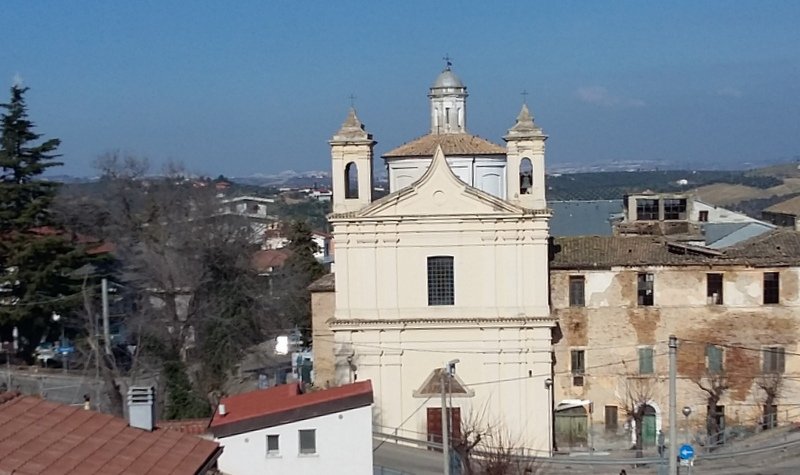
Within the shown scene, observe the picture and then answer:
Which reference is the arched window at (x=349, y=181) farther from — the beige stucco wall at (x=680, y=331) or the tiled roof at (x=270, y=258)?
the tiled roof at (x=270, y=258)

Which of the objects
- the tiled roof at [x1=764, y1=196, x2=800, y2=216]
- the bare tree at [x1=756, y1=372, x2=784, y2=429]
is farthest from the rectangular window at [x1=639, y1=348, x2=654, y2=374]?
the tiled roof at [x1=764, y1=196, x2=800, y2=216]

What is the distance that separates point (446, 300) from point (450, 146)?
726 cm

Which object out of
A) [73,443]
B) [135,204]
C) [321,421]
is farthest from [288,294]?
[73,443]

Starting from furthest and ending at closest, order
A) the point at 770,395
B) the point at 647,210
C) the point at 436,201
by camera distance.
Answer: the point at 647,210 → the point at 770,395 → the point at 436,201

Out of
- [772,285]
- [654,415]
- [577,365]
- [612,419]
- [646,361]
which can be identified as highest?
[772,285]

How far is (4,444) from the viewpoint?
13.7 meters

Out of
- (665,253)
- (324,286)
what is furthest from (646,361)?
(324,286)

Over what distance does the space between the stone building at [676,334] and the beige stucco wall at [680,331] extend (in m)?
0.03

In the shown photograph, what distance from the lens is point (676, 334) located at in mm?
39438

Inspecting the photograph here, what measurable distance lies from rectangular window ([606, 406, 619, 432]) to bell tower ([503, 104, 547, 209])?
7.24 m

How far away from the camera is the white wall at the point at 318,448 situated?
2178cm

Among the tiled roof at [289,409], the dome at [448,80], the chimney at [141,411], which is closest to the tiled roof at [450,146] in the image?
the dome at [448,80]

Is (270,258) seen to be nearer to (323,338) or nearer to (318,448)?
(323,338)

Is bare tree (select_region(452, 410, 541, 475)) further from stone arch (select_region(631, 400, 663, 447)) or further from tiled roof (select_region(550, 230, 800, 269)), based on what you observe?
A: tiled roof (select_region(550, 230, 800, 269))
